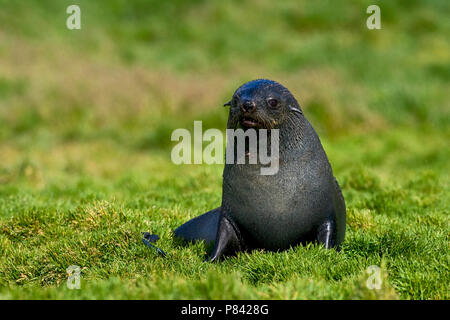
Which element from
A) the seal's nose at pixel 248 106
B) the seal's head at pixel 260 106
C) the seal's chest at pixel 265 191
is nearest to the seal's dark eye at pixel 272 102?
the seal's head at pixel 260 106

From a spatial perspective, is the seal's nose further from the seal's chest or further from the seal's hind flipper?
the seal's hind flipper

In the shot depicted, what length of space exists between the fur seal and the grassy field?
196 mm

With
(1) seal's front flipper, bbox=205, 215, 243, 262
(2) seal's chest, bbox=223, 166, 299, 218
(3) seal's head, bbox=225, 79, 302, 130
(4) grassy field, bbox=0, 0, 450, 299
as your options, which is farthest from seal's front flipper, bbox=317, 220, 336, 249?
(3) seal's head, bbox=225, 79, 302, 130

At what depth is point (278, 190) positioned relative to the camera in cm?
448

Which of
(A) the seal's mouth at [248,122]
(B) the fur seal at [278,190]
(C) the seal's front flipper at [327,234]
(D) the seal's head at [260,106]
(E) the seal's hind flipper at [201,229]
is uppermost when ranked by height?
(D) the seal's head at [260,106]

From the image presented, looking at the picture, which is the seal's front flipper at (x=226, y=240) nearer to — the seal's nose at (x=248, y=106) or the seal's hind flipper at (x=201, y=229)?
the seal's hind flipper at (x=201, y=229)

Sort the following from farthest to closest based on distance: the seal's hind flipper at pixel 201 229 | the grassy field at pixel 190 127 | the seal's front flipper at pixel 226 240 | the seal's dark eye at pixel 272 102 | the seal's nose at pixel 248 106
A: the seal's hind flipper at pixel 201 229
the seal's front flipper at pixel 226 240
the seal's dark eye at pixel 272 102
the seal's nose at pixel 248 106
the grassy field at pixel 190 127

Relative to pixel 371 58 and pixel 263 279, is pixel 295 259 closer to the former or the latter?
pixel 263 279

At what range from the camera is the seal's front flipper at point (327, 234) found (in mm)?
4539

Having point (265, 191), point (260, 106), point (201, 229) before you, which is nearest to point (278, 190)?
point (265, 191)

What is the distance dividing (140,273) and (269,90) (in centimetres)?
166

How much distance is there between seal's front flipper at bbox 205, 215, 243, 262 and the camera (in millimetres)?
4645
